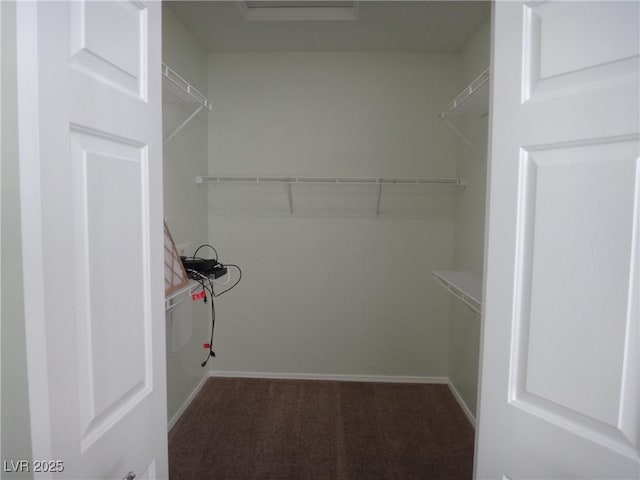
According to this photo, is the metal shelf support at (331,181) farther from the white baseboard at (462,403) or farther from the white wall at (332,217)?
the white baseboard at (462,403)

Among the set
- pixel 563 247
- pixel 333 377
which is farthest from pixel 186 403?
pixel 563 247

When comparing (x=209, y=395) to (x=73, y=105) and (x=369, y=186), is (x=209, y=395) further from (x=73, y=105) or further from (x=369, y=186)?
(x=73, y=105)

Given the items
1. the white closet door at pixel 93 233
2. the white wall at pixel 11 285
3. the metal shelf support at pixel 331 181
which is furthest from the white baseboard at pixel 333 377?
the white wall at pixel 11 285

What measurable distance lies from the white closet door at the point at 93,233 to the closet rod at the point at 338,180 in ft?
5.72

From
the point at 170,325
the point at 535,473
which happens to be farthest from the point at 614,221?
the point at 170,325

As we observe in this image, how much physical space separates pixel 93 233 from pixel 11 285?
154 millimetres

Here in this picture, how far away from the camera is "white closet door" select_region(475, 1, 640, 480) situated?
2.18ft

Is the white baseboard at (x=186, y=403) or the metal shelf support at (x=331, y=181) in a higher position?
the metal shelf support at (x=331, y=181)

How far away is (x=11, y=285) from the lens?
1.93 ft

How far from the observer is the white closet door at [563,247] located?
26.2 inches

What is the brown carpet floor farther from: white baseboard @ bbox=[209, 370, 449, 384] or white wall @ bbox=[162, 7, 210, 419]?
white wall @ bbox=[162, 7, 210, 419]

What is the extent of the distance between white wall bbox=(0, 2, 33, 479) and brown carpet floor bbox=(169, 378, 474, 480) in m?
1.52

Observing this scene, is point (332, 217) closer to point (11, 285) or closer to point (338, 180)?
point (338, 180)

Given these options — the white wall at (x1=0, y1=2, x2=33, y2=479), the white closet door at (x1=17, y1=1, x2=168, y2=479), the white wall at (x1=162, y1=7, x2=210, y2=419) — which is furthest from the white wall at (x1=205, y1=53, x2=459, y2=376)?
the white wall at (x1=0, y1=2, x2=33, y2=479)
